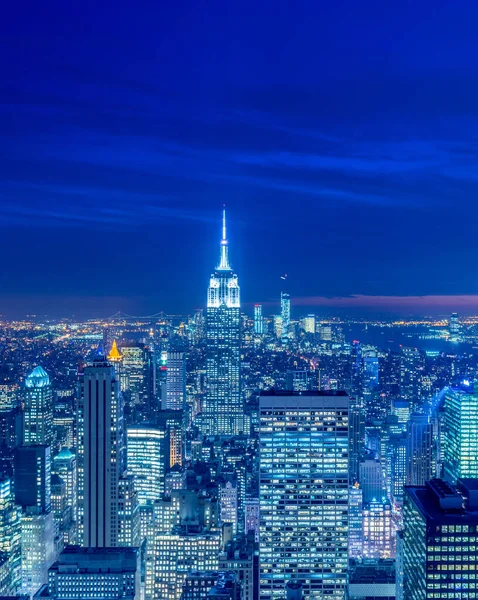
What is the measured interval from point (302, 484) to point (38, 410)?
24.9 feet

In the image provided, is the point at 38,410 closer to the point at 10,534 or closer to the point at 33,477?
the point at 33,477

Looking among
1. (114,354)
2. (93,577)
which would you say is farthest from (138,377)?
(93,577)

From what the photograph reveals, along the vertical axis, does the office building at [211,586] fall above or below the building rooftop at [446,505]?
below

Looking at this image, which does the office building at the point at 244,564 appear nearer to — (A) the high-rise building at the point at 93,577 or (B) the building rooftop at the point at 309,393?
(A) the high-rise building at the point at 93,577

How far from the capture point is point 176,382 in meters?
28.0

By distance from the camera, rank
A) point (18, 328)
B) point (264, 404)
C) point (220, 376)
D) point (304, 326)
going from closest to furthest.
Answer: point (18, 328) → point (264, 404) → point (304, 326) → point (220, 376)

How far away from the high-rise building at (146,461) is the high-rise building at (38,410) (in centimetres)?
195

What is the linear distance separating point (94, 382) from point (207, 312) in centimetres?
605

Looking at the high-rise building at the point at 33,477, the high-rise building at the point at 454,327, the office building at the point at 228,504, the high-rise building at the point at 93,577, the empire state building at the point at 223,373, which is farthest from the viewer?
the empire state building at the point at 223,373

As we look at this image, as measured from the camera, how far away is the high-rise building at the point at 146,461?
2066cm

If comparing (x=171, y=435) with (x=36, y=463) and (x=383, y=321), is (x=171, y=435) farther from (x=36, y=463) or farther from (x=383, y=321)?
(x=383, y=321)

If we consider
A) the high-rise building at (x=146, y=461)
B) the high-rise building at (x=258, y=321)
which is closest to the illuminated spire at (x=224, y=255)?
the high-rise building at (x=258, y=321)

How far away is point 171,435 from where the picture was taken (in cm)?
2464

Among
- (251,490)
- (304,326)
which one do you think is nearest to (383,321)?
(304,326)
